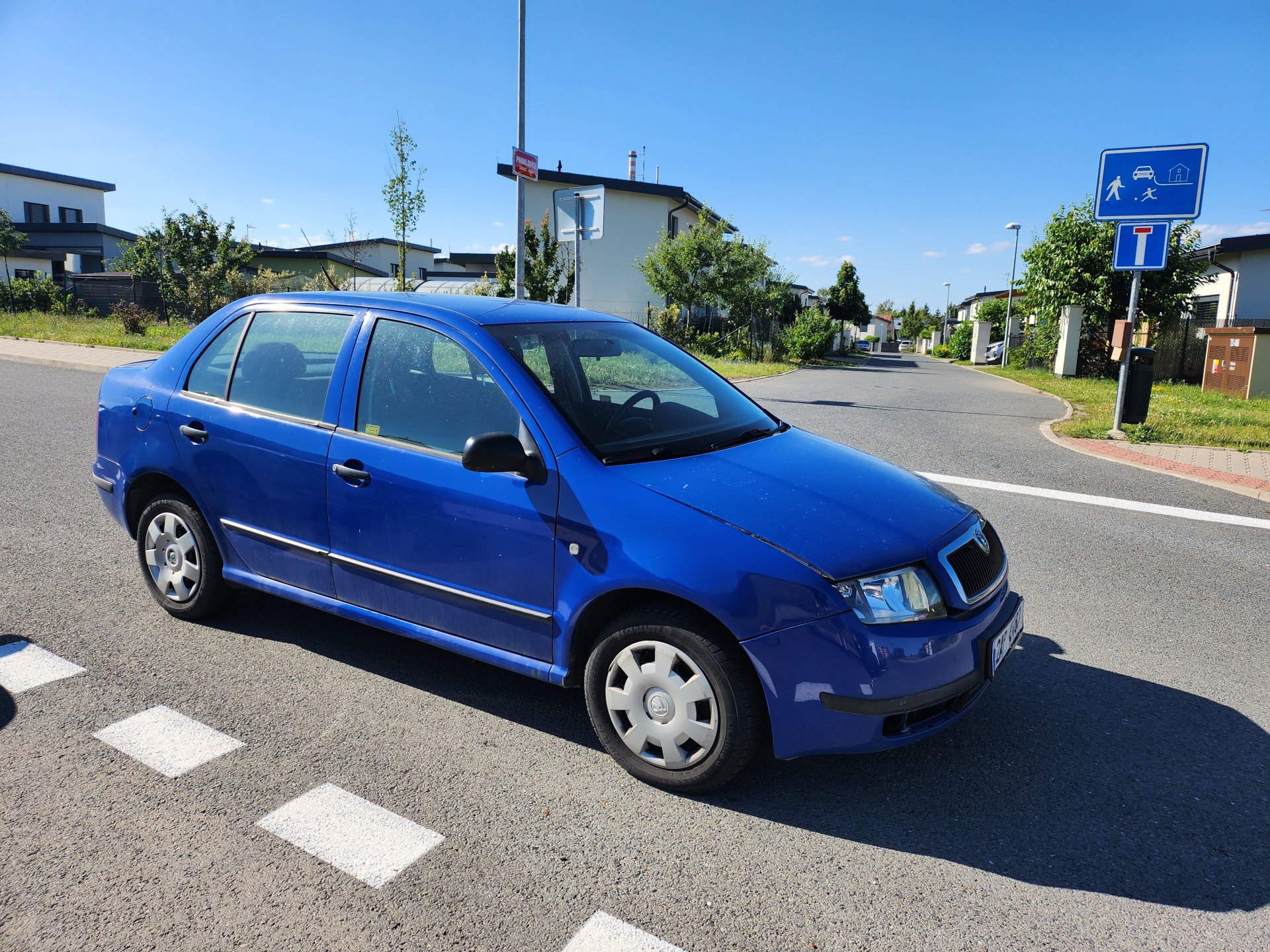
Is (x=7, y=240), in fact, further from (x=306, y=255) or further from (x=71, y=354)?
(x=71, y=354)

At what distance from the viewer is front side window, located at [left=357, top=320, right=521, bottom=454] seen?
10.7 feet

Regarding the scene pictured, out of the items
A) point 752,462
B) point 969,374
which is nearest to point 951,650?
point 752,462

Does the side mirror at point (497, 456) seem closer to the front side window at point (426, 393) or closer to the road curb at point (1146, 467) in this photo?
the front side window at point (426, 393)

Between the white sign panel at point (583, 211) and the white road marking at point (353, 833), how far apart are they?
31.3ft

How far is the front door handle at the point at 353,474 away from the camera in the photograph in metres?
3.37

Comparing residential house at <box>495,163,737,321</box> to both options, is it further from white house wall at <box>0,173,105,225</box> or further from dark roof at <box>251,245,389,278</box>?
white house wall at <box>0,173,105,225</box>

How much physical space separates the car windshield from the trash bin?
8501 millimetres

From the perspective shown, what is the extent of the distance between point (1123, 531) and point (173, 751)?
249 inches

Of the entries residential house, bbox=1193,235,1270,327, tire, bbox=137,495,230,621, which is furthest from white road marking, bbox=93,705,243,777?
residential house, bbox=1193,235,1270,327

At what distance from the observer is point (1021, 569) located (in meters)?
5.42

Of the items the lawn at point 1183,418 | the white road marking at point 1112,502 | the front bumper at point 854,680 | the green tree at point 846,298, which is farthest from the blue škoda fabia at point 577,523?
the green tree at point 846,298

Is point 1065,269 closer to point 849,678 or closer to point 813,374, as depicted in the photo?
point 813,374

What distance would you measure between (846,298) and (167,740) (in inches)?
2609

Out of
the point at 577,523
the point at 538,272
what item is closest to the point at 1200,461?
the point at 577,523
